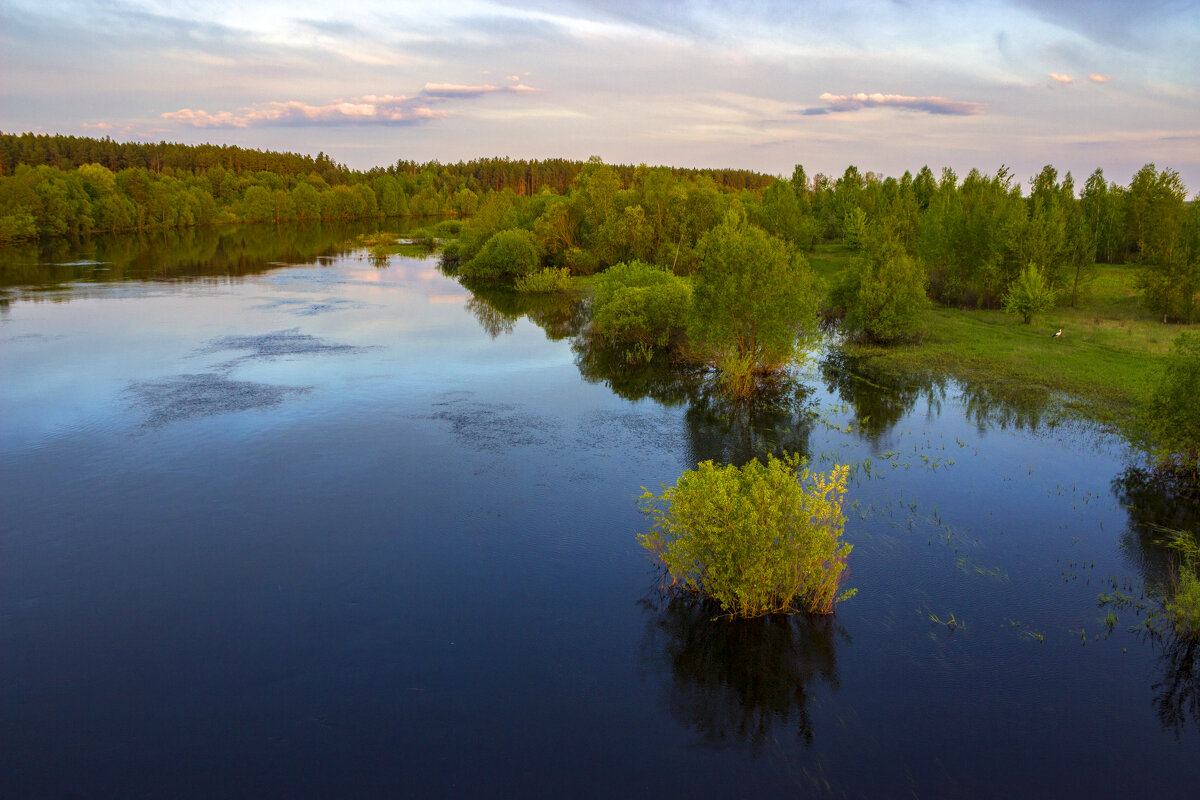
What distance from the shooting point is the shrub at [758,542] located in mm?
14516

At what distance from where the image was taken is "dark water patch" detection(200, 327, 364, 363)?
35.8m

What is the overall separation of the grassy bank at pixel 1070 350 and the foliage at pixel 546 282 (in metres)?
27.1

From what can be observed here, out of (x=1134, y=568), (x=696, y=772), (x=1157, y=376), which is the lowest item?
(x=696, y=772)

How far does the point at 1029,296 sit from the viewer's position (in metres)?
42.5

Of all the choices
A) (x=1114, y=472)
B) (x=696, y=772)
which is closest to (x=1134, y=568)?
(x=1114, y=472)

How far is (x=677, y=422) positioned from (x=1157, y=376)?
759 inches

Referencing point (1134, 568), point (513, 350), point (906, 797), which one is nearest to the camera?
point (906, 797)

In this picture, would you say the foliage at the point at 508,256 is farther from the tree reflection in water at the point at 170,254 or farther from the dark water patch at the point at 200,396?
the dark water patch at the point at 200,396

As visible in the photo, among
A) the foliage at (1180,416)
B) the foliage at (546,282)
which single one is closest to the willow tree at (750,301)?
the foliage at (1180,416)

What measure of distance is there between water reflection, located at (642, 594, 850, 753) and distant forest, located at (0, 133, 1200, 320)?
32756 millimetres

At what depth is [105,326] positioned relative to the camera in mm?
41188

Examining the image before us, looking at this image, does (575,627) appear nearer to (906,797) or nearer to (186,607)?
(906,797)

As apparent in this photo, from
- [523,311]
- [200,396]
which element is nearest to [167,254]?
[523,311]

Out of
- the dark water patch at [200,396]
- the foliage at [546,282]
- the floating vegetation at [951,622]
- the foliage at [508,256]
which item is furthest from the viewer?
the foliage at [508,256]
